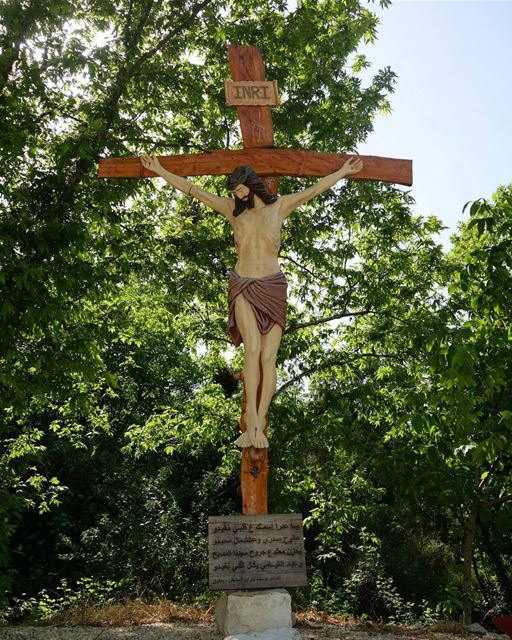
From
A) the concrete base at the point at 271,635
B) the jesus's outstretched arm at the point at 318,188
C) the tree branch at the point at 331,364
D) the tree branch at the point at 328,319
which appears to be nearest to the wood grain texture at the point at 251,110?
the jesus's outstretched arm at the point at 318,188

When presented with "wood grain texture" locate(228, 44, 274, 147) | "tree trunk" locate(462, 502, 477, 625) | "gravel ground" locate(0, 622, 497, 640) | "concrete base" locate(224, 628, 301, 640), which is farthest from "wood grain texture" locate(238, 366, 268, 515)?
"tree trunk" locate(462, 502, 477, 625)

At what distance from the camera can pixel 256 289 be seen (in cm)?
477

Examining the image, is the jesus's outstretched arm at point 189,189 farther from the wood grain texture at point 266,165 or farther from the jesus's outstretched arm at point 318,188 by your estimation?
the jesus's outstretched arm at point 318,188

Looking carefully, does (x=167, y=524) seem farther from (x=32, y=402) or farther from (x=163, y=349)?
(x=163, y=349)

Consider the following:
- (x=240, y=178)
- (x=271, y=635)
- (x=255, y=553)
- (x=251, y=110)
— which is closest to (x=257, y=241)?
(x=240, y=178)

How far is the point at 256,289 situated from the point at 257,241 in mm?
388

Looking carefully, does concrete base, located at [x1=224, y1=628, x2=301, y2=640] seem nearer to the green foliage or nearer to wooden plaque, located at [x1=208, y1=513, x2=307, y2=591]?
wooden plaque, located at [x1=208, y1=513, x2=307, y2=591]

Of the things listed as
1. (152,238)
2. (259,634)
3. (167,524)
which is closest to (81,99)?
(152,238)

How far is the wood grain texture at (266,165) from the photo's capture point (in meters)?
5.30

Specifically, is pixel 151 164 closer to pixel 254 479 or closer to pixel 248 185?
pixel 248 185

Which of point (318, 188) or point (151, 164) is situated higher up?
point (151, 164)

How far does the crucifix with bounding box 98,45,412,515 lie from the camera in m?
4.74

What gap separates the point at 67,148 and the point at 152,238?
3.49 metres

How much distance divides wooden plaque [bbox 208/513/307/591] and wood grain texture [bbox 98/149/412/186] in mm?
2545
